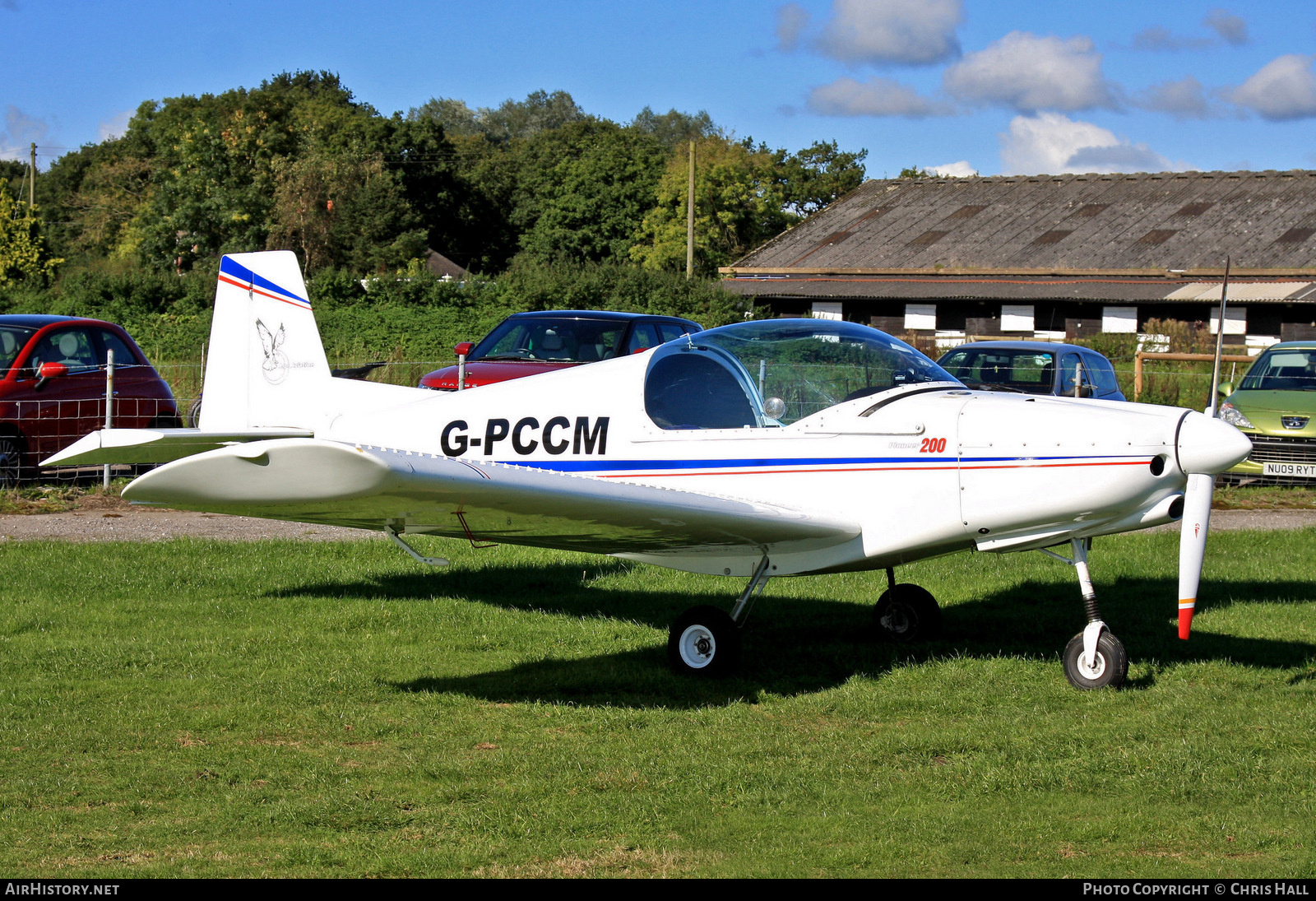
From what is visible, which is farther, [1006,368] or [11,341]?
[1006,368]

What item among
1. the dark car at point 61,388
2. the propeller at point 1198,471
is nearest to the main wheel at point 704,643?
the propeller at point 1198,471

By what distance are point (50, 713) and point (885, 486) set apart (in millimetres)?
4244

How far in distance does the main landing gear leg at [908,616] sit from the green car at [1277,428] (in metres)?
8.00

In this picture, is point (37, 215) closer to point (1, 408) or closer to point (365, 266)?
point (365, 266)

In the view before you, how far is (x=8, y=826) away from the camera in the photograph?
4207 millimetres

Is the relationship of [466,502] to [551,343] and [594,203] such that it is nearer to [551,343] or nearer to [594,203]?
[551,343]

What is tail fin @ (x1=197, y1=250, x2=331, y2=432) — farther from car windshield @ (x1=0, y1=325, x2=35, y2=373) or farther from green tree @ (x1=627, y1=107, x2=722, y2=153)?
green tree @ (x1=627, y1=107, x2=722, y2=153)

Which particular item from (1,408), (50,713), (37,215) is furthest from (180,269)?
(50,713)

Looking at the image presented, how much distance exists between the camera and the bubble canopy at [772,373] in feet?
Result: 21.2

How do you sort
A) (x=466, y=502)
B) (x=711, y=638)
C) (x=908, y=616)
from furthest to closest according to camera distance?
(x=908, y=616) → (x=711, y=638) → (x=466, y=502)

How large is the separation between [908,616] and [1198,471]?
89.8 inches

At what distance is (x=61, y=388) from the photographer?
1294 cm

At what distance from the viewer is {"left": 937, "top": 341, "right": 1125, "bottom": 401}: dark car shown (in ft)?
48.9

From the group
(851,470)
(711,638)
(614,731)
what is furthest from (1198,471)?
(614,731)
